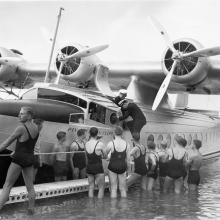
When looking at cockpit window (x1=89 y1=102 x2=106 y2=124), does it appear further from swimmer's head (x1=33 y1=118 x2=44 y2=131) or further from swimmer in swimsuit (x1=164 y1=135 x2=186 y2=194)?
swimmer in swimsuit (x1=164 y1=135 x2=186 y2=194)

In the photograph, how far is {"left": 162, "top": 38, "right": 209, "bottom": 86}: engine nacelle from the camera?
463 inches

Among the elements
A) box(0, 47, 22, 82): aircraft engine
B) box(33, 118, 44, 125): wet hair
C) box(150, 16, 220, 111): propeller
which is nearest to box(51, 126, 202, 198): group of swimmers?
box(33, 118, 44, 125): wet hair

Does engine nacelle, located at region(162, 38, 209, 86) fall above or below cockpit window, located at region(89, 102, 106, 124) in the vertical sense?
above

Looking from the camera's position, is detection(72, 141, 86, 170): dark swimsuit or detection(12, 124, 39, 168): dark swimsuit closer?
detection(12, 124, 39, 168): dark swimsuit

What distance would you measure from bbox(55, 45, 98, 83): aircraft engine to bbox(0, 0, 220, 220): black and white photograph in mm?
37

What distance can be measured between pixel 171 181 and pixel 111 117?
2.62 metres

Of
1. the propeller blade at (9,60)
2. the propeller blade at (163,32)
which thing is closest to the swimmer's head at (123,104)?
the propeller blade at (163,32)

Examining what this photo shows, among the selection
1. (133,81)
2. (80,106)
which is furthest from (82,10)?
(133,81)

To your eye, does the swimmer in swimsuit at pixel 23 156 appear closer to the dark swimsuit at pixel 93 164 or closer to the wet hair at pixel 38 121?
the dark swimsuit at pixel 93 164

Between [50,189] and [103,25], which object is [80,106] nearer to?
[103,25]

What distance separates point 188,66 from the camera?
1200cm

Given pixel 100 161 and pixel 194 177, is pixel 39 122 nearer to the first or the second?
pixel 100 161

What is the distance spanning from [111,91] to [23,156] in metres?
7.12

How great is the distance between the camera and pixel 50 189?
6535 mm
